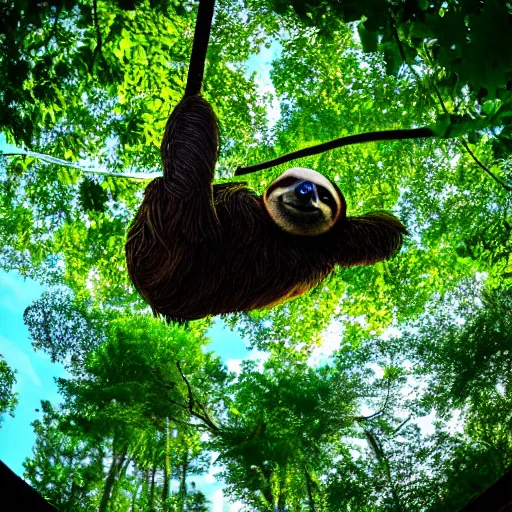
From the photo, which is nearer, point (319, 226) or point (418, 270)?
point (319, 226)

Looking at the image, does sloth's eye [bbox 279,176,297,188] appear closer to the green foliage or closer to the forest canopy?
the forest canopy

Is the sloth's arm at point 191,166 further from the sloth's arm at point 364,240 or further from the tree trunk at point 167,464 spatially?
the tree trunk at point 167,464

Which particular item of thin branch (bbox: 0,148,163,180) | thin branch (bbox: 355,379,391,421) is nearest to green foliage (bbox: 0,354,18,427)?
thin branch (bbox: 0,148,163,180)

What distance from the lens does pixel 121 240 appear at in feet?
12.5

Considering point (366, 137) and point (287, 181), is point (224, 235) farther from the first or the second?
point (366, 137)

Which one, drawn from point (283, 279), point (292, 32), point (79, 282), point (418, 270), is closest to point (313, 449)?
point (418, 270)

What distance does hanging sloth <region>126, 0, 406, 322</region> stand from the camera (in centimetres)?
122

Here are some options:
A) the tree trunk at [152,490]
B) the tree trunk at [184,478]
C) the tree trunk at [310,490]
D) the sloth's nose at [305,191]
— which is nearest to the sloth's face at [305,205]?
the sloth's nose at [305,191]

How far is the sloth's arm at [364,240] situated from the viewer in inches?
55.0

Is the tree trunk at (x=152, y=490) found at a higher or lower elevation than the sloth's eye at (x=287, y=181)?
higher

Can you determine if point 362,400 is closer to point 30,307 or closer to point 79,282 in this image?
point 79,282

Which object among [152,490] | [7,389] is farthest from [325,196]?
[152,490]

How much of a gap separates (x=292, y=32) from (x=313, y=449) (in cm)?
396

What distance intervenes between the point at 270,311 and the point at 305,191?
3.09m
